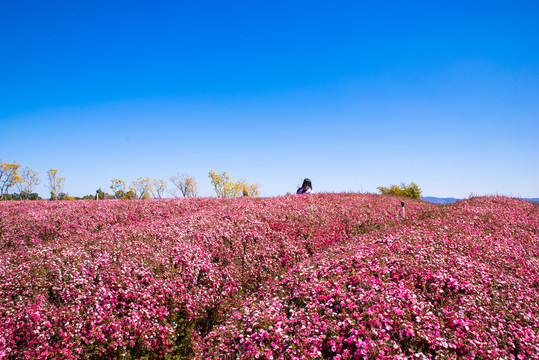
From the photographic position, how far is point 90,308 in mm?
5398

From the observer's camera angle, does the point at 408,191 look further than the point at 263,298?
Yes

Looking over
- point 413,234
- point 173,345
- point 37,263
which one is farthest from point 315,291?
point 37,263

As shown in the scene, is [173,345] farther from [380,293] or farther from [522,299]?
[522,299]

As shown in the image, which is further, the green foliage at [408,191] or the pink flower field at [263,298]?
the green foliage at [408,191]

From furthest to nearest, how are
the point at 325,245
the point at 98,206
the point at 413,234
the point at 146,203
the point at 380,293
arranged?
the point at 146,203
the point at 98,206
the point at 325,245
the point at 413,234
the point at 380,293

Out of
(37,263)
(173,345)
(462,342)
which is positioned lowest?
(173,345)

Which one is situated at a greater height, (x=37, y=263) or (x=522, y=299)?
(x=37, y=263)

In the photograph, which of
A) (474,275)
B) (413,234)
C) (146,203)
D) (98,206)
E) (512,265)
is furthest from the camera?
(146,203)

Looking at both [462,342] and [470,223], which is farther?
[470,223]

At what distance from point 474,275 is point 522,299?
2.91 feet

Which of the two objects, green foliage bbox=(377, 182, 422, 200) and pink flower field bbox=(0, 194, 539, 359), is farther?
green foliage bbox=(377, 182, 422, 200)

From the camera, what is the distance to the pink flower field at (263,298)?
4324 mm

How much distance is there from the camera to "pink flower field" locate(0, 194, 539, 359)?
4324mm

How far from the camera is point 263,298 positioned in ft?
21.2
